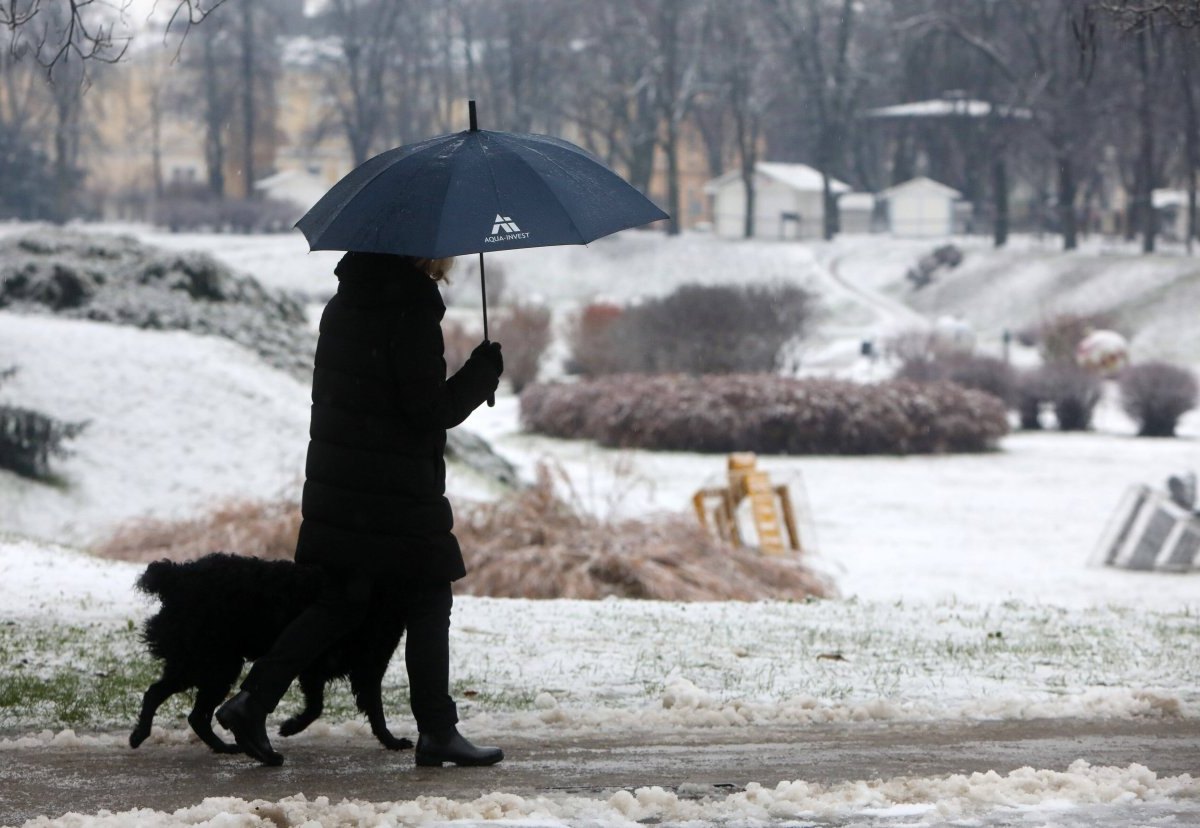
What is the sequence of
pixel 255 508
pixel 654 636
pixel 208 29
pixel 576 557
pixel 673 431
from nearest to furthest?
pixel 654 636
pixel 576 557
pixel 255 508
pixel 673 431
pixel 208 29

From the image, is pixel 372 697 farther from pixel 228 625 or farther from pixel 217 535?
pixel 217 535

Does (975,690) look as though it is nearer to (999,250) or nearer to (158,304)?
(158,304)

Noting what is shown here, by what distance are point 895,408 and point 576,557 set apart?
1284cm

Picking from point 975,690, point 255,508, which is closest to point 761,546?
point 255,508

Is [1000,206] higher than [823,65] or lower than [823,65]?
lower

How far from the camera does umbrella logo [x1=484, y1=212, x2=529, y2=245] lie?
14.4 ft

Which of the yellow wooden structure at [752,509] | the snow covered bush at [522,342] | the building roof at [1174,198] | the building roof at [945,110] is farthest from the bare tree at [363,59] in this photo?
the yellow wooden structure at [752,509]

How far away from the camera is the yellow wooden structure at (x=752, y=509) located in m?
14.9

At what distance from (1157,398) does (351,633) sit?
76.4 feet

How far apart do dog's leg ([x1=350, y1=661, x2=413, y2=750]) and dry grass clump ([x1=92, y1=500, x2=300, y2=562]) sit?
7.11m

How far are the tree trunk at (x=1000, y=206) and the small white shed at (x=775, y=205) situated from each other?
691 centimetres

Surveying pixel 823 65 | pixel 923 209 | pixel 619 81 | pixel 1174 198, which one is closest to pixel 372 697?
pixel 923 209

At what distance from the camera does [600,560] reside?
11688 mm

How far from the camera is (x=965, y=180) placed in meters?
69.6
